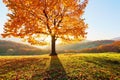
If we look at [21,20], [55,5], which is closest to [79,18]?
[55,5]

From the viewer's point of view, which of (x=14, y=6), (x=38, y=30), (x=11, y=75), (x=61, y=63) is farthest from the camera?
(x=38, y=30)

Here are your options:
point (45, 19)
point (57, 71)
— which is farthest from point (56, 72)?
point (45, 19)

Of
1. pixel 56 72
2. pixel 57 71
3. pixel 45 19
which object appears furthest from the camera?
pixel 45 19

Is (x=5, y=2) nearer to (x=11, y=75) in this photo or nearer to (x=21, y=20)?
(x=21, y=20)

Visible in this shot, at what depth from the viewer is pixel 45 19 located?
143ft

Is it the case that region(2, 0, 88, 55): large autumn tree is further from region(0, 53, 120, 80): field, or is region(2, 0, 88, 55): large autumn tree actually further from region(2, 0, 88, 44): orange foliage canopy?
region(0, 53, 120, 80): field

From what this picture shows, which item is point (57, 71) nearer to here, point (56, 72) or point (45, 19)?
point (56, 72)

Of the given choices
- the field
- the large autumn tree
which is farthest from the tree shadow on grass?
the large autumn tree

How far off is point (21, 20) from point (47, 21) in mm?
5507

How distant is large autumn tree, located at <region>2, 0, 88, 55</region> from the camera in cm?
3994

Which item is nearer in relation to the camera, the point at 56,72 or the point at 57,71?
the point at 56,72

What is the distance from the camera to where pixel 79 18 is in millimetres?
44156

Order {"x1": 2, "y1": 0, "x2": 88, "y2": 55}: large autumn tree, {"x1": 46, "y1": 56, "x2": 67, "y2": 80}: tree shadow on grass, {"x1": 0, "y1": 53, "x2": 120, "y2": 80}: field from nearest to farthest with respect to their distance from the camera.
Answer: {"x1": 46, "y1": 56, "x2": 67, "y2": 80}: tree shadow on grass < {"x1": 0, "y1": 53, "x2": 120, "y2": 80}: field < {"x1": 2, "y1": 0, "x2": 88, "y2": 55}: large autumn tree

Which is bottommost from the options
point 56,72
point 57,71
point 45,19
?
point 56,72
